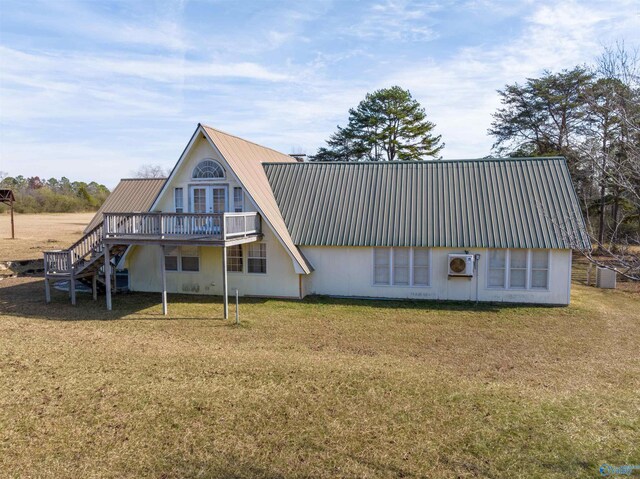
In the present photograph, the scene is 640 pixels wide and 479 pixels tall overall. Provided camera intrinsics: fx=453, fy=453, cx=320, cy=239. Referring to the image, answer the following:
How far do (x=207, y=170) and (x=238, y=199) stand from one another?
1672 millimetres

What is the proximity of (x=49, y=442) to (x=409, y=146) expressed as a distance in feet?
126

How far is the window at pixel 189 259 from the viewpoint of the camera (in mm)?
18422

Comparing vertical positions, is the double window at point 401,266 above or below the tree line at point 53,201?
below

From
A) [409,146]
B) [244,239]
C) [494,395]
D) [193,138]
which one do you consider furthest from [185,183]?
[409,146]

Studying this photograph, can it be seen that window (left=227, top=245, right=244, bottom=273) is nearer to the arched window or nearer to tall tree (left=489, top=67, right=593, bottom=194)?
the arched window

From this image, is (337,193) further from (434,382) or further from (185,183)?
(434,382)

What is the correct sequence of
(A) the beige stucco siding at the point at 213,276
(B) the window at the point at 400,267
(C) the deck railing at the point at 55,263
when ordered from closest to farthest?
(C) the deck railing at the point at 55,263
(B) the window at the point at 400,267
(A) the beige stucco siding at the point at 213,276

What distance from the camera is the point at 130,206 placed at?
2311 cm

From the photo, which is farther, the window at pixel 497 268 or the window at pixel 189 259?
the window at pixel 189 259

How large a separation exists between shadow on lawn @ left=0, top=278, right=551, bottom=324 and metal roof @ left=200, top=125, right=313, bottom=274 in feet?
6.83

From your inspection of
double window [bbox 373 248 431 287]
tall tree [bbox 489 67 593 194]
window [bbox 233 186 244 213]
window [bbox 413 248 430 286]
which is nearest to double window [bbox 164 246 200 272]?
window [bbox 233 186 244 213]

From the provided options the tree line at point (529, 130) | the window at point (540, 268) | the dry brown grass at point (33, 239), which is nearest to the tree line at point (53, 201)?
the dry brown grass at point (33, 239)

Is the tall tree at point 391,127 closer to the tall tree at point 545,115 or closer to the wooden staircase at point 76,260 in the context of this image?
the tall tree at point 545,115

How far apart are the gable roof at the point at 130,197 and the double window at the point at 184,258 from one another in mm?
5070
